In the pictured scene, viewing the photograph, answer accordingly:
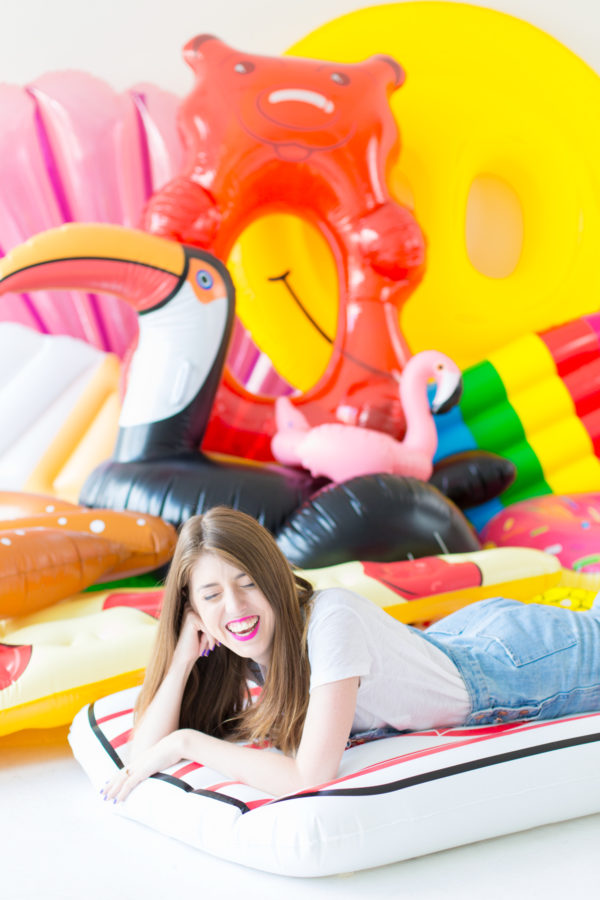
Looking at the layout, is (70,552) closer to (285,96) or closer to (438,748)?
(438,748)

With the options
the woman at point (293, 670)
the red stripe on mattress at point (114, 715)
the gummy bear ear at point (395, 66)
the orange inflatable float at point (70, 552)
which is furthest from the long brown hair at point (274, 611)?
the gummy bear ear at point (395, 66)

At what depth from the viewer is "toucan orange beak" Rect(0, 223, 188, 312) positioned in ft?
7.52

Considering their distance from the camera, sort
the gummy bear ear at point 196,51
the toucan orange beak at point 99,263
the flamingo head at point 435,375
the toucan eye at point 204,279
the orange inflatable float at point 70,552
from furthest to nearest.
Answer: the gummy bear ear at point 196,51 → the flamingo head at point 435,375 → the toucan eye at point 204,279 → the toucan orange beak at point 99,263 → the orange inflatable float at point 70,552

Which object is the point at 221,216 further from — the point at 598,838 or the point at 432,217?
the point at 598,838

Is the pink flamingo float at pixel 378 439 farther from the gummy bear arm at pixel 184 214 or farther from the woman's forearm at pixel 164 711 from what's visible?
the woman's forearm at pixel 164 711

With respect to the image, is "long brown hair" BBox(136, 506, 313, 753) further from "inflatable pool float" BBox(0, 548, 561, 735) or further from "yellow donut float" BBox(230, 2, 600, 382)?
"yellow donut float" BBox(230, 2, 600, 382)

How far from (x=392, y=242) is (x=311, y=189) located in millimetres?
327

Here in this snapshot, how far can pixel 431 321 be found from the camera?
3184 millimetres

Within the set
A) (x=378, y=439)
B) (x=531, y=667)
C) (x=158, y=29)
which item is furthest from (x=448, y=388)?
(x=158, y=29)

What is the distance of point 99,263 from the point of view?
2328 millimetres

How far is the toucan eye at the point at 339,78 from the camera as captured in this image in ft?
9.24

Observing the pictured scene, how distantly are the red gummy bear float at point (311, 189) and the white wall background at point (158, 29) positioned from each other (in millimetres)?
870

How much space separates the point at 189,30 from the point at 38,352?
148 cm

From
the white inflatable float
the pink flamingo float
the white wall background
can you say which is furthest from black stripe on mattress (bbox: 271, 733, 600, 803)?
the white wall background
